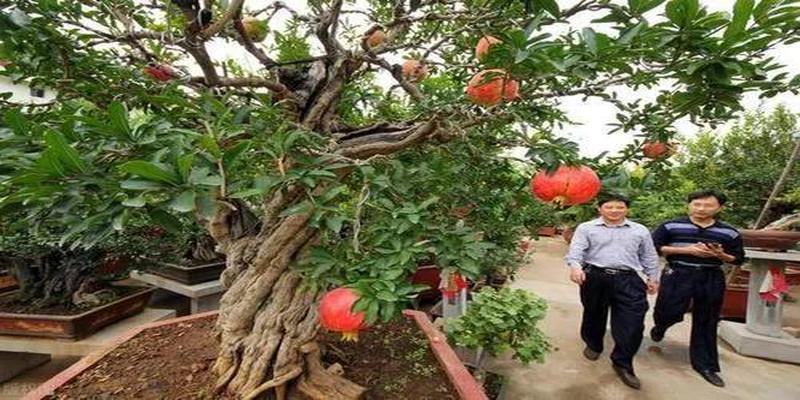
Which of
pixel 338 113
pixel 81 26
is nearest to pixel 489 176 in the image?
Answer: pixel 338 113

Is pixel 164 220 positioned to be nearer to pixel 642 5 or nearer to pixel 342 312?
pixel 342 312

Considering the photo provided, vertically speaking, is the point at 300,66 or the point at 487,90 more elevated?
the point at 300,66

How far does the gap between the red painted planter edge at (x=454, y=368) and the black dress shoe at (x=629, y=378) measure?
102 centimetres

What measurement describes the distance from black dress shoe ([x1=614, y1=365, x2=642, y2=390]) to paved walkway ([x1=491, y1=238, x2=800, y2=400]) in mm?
25

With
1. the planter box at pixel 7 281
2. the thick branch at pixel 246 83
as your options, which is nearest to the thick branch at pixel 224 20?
the thick branch at pixel 246 83

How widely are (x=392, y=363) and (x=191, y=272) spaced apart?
182cm

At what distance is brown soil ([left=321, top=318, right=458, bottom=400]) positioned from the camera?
122 centimetres

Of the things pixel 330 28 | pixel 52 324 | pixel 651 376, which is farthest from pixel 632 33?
pixel 52 324

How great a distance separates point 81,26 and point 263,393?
3.39 ft

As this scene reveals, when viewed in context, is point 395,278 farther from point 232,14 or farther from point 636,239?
point 636,239

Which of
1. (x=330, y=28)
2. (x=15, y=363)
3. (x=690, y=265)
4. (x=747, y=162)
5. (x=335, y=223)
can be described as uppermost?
(x=330, y=28)

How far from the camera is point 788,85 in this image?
0.65 meters

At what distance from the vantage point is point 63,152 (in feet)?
1.44

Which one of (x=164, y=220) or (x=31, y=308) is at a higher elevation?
(x=164, y=220)
